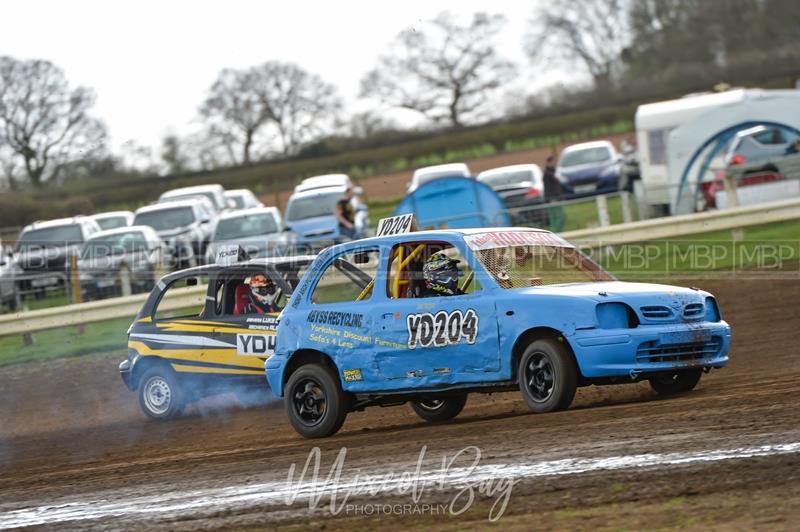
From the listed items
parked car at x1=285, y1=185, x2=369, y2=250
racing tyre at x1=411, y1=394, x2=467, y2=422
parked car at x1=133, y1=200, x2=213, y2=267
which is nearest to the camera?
racing tyre at x1=411, y1=394, x2=467, y2=422

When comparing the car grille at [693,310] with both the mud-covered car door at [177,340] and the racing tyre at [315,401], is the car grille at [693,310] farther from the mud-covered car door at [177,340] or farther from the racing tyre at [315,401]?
the mud-covered car door at [177,340]

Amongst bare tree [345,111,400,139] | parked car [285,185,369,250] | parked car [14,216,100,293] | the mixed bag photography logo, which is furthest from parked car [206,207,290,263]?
bare tree [345,111,400,139]

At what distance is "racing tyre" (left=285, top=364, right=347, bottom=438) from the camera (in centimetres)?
936

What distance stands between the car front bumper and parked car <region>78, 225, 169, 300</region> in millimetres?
12991

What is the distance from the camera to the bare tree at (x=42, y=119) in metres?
33.0

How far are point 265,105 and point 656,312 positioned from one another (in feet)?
125

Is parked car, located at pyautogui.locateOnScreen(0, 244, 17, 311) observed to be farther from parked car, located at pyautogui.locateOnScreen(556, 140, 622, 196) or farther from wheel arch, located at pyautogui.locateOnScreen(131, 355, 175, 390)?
parked car, located at pyautogui.locateOnScreen(556, 140, 622, 196)

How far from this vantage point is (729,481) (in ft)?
18.1

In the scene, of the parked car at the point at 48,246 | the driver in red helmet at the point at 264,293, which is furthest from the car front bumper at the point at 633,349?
the parked car at the point at 48,246

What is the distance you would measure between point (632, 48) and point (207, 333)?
30898 mm

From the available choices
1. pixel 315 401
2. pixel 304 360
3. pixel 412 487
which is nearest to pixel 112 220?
pixel 304 360

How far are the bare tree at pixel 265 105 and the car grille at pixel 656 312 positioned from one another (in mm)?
35530

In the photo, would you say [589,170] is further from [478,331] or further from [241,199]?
[478,331]

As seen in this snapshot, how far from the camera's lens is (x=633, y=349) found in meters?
8.23
